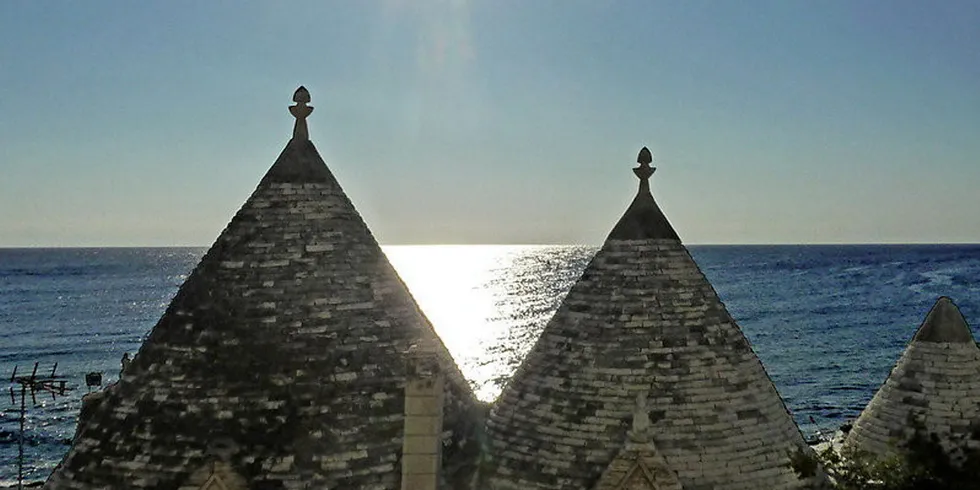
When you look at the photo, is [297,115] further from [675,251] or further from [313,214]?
[675,251]

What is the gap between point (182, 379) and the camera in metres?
12.1

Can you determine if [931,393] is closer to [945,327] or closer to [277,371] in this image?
[945,327]

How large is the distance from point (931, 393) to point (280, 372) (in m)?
10.3

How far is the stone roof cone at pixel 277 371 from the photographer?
11570 millimetres

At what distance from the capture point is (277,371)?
1207 cm

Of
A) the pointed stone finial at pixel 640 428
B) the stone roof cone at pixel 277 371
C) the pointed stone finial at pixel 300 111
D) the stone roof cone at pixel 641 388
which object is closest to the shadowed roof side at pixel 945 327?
the stone roof cone at pixel 641 388

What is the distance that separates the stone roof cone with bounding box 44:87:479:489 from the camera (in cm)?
1157

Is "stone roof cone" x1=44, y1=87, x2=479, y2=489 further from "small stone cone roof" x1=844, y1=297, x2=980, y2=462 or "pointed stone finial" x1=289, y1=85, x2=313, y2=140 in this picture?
"small stone cone roof" x1=844, y1=297, x2=980, y2=462

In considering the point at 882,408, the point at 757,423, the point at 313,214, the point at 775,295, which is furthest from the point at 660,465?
the point at 775,295

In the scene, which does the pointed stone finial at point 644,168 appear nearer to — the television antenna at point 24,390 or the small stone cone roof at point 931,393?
the small stone cone roof at point 931,393

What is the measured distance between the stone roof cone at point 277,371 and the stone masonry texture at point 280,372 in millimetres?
17

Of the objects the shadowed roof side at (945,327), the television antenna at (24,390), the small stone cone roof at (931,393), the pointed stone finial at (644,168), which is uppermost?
the pointed stone finial at (644,168)

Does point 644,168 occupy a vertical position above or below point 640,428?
above

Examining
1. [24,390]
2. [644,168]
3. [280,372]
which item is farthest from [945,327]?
[24,390]
